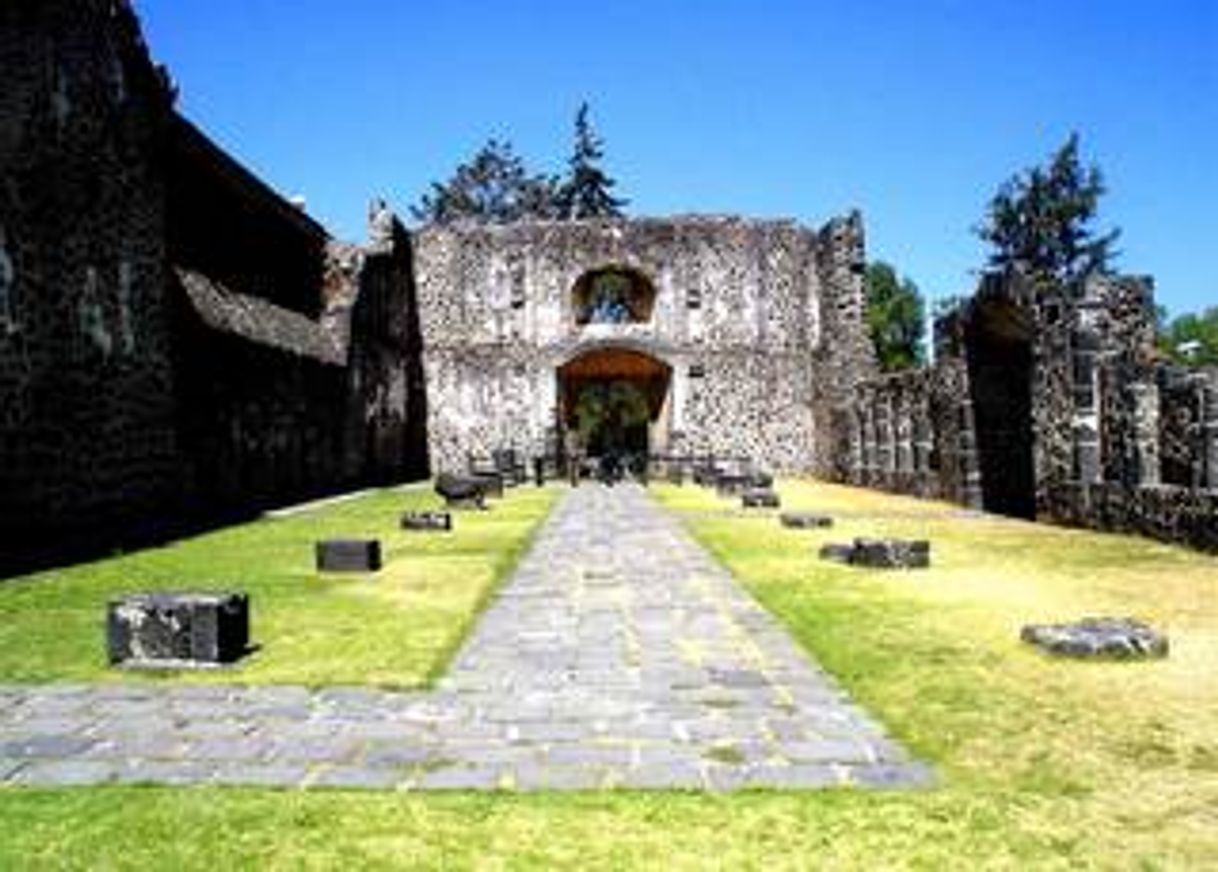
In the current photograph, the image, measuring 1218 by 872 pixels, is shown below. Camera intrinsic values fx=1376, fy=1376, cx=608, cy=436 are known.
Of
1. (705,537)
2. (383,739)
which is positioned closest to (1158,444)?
(705,537)

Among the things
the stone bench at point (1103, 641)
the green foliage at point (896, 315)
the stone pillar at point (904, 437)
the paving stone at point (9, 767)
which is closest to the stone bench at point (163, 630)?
the paving stone at point (9, 767)

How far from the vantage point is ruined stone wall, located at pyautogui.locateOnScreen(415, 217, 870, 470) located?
33594mm

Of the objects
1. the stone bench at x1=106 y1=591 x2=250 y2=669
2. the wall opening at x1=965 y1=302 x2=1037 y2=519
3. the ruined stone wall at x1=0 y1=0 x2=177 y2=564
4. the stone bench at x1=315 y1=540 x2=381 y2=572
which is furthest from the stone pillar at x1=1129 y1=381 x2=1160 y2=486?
the ruined stone wall at x1=0 y1=0 x2=177 y2=564

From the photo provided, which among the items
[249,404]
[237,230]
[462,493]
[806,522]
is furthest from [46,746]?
[237,230]

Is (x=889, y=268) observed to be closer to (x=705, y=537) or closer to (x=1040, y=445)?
(x=1040, y=445)

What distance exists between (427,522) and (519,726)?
34.8 feet

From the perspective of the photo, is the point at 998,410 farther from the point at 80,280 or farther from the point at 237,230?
the point at 80,280

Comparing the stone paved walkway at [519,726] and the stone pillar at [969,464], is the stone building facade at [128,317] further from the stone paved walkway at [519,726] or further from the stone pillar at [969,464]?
the stone pillar at [969,464]

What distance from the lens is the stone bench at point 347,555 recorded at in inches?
451

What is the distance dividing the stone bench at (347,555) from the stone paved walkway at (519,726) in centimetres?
341

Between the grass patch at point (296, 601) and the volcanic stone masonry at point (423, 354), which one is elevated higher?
the volcanic stone masonry at point (423, 354)

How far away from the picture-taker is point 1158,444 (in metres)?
14.8

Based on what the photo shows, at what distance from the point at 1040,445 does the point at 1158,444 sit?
281cm

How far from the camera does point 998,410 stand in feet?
68.8
